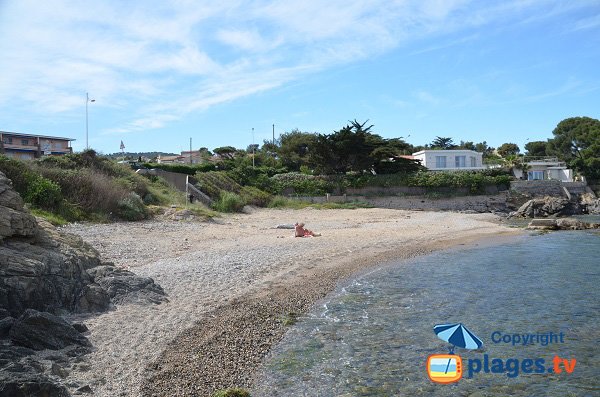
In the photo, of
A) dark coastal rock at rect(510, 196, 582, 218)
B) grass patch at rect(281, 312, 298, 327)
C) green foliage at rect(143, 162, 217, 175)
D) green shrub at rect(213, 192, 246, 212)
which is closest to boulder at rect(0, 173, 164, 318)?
grass patch at rect(281, 312, 298, 327)

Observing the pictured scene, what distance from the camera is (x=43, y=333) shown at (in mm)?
6309

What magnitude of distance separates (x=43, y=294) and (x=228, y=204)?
75.0ft

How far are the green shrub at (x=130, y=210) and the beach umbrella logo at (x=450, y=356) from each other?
15645mm

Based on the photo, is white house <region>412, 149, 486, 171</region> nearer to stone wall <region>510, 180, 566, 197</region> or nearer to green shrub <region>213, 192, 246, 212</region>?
stone wall <region>510, 180, 566, 197</region>

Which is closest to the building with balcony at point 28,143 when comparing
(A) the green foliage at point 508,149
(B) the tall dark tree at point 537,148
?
(A) the green foliage at point 508,149

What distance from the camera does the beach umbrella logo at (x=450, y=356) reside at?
6.68m

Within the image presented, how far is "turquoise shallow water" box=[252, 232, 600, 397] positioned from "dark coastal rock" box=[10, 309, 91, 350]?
261cm

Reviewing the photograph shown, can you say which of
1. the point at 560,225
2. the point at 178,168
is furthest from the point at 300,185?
the point at 560,225

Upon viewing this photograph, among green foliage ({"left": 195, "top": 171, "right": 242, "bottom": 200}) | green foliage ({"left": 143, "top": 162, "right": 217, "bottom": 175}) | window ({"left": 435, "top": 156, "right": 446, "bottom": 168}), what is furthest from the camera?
window ({"left": 435, "top": 156, "right": 446, "bottom": 168})

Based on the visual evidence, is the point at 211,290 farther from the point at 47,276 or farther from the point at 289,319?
the point at 47,276

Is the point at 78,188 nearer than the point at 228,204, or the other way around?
the point at 78,188

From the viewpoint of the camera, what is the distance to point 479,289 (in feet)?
39.9

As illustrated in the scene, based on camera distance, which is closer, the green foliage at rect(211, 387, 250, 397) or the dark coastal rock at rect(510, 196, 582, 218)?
the green foliage at rect(211, 387, 250, 397)

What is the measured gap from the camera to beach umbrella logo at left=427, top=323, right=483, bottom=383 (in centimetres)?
668
